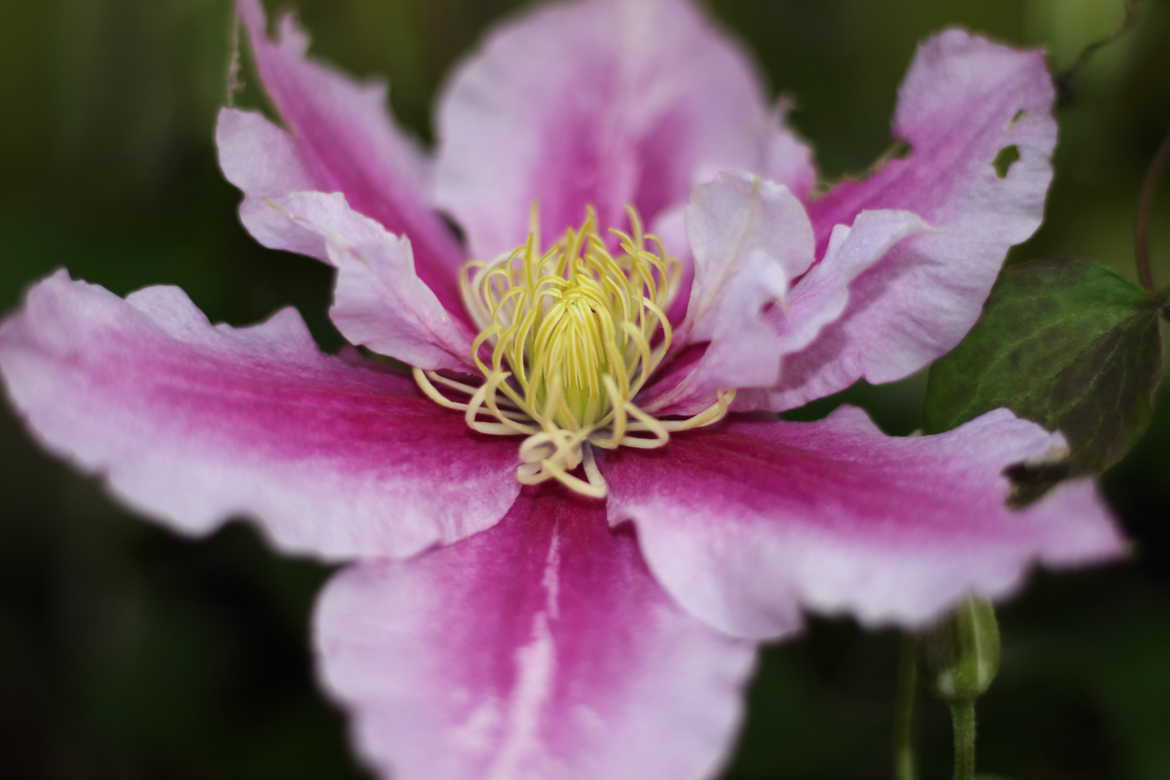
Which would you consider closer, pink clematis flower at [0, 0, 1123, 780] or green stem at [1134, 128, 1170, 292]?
pink clematis flower at [0, 0, 1123, 780]

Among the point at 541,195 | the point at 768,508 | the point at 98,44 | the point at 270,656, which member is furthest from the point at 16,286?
the point at 768,508

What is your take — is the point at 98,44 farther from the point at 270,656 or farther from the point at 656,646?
the point at 656,646

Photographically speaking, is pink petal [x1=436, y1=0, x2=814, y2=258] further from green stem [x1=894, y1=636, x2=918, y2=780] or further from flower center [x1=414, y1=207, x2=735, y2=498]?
green stem [x1=894, y1=636, x2=918, y2=780]

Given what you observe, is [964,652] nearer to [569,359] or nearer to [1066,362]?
[1066,362]

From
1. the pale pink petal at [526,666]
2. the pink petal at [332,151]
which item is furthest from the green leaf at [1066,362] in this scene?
the pink petal at [332,151]

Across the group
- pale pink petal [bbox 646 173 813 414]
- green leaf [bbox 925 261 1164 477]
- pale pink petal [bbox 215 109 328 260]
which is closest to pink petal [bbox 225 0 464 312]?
pale pink petal [bbox 215 109 328 260]

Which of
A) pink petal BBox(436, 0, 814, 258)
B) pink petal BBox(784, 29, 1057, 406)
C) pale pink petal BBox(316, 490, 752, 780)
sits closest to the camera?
pale pink petal BBox(316, 490, 752, 780)

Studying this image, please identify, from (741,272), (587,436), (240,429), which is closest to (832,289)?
(741,272)
